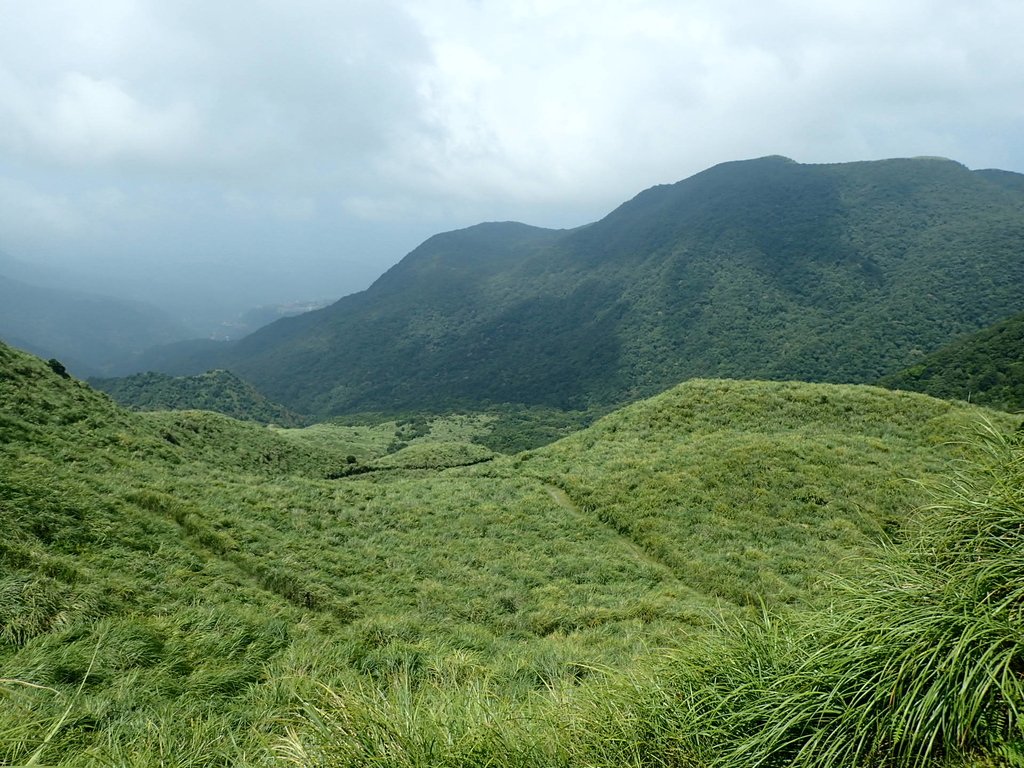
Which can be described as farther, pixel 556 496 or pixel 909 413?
pixel 909 413

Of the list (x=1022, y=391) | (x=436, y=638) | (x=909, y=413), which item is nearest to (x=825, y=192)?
(x=1022, y=391)

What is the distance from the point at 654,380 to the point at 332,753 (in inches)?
4449

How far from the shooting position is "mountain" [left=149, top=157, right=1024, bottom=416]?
316 ft

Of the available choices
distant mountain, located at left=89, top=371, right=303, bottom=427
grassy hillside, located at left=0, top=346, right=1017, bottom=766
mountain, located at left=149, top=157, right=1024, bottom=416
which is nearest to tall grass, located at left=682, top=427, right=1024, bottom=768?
grassy hillside, located at left=0, top=346, right=1017, bottom=766

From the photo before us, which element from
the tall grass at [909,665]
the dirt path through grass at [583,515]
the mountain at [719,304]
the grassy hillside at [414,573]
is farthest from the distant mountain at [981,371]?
the tall grass at [909,665]

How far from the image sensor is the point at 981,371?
4881 cm

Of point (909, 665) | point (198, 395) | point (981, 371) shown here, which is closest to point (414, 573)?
point (909, 665)

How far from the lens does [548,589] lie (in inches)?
469

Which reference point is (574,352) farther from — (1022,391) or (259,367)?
(259,367)

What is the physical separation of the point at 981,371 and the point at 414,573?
6009 cm

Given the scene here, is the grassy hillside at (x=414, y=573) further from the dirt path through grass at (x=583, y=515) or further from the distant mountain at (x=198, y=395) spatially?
the distant mountain at (x=198, y=395)

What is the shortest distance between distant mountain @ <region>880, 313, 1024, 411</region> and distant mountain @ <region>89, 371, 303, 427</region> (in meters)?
101

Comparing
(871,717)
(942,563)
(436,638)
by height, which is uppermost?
(942,563)

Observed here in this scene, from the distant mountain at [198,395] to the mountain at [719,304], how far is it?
109 feet
